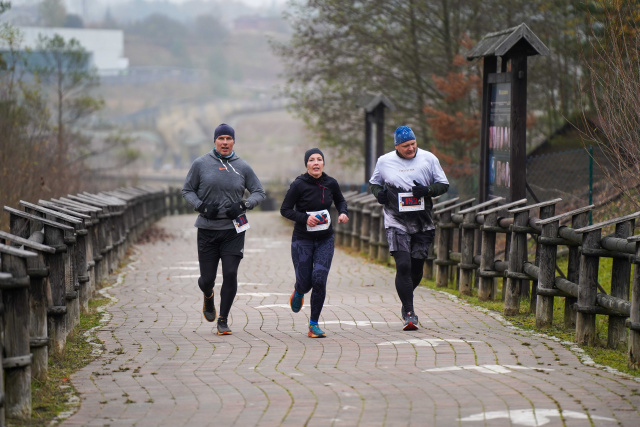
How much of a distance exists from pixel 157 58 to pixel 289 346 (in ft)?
563

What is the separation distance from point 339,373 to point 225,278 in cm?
230

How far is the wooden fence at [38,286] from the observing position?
19.5 feet

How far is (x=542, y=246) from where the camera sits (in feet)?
30.4

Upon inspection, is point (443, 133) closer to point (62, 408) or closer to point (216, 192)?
point (216, 192)

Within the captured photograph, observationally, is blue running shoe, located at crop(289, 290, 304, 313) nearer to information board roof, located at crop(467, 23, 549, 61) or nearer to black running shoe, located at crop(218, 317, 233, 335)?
black running shoe, located at crop(218, 317, 233, 335)

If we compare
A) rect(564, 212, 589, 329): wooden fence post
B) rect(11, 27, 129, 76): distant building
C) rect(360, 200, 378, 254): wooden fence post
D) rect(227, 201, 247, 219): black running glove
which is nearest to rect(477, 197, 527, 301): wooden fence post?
rect(564, 212, 589, 329): wooden fence post

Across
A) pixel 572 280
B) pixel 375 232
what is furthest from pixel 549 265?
pixel 375 232

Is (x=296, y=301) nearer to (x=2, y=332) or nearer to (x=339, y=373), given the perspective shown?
(x=339, y=373)

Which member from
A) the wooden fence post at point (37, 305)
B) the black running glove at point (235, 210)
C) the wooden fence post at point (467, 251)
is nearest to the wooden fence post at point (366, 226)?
the wooden fence post at point (467, 251)

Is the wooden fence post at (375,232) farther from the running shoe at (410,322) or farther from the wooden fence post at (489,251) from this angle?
the running shoe at (410,322)

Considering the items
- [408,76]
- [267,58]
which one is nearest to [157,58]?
[267,58]

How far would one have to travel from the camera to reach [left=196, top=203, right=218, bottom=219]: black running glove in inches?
358

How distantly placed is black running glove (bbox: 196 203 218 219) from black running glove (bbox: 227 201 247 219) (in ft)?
0.40

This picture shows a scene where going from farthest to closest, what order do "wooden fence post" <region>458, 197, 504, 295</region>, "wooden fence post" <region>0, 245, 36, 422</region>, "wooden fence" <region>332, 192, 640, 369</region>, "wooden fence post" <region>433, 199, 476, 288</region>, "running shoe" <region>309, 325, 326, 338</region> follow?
1. "wooden fence post" <region>433, 199, 476, 288</region>
2. "wooden fence post" <region>458, 197, 504, 295</region>
3. "running shoe" <region>309, 325, 326, 338</region>
4. "wooden fence" <region>332, 192, 640, 369</region>
5. "wooden fence post" <region>0, 245, 36, 422</region>
